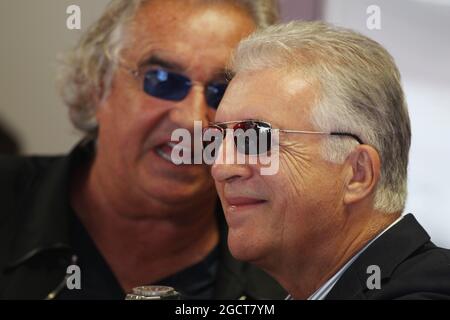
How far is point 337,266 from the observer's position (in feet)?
4.76

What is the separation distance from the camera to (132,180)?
1.92 metres

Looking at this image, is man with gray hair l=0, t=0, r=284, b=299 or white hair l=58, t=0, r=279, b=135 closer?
man with gray hair l=0, t=0, r=284, b=299

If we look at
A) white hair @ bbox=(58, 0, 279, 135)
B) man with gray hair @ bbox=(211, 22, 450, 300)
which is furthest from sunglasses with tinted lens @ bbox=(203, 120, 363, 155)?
white hair @ bbox=(58, 0, 279, 135)

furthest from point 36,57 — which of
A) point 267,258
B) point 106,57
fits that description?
point 267,258

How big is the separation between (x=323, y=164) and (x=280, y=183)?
9cm

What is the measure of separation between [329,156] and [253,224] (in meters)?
0.19

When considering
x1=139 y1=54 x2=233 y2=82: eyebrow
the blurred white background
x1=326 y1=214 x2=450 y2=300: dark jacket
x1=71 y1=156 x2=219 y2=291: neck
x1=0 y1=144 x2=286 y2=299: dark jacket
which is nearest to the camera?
x1=326 y1=214 x2=450 y2=300: dark jacket

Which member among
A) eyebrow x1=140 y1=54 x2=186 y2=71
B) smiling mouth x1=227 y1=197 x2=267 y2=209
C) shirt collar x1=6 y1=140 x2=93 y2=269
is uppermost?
eyebrow x1=140 y1=54 x2=186 y2=71

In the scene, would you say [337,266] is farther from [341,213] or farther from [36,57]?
[36,57]

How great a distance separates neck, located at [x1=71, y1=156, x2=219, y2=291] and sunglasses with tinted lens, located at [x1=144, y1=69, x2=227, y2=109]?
29 centimetres

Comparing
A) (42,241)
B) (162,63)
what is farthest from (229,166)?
(42,241)

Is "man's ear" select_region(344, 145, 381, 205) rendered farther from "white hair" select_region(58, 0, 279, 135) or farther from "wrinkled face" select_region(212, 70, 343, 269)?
"white hair" select_region(58, 0, 279, 135)

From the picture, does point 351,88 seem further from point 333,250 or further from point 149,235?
point 149,235

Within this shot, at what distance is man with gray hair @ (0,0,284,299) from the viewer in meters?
1.73
